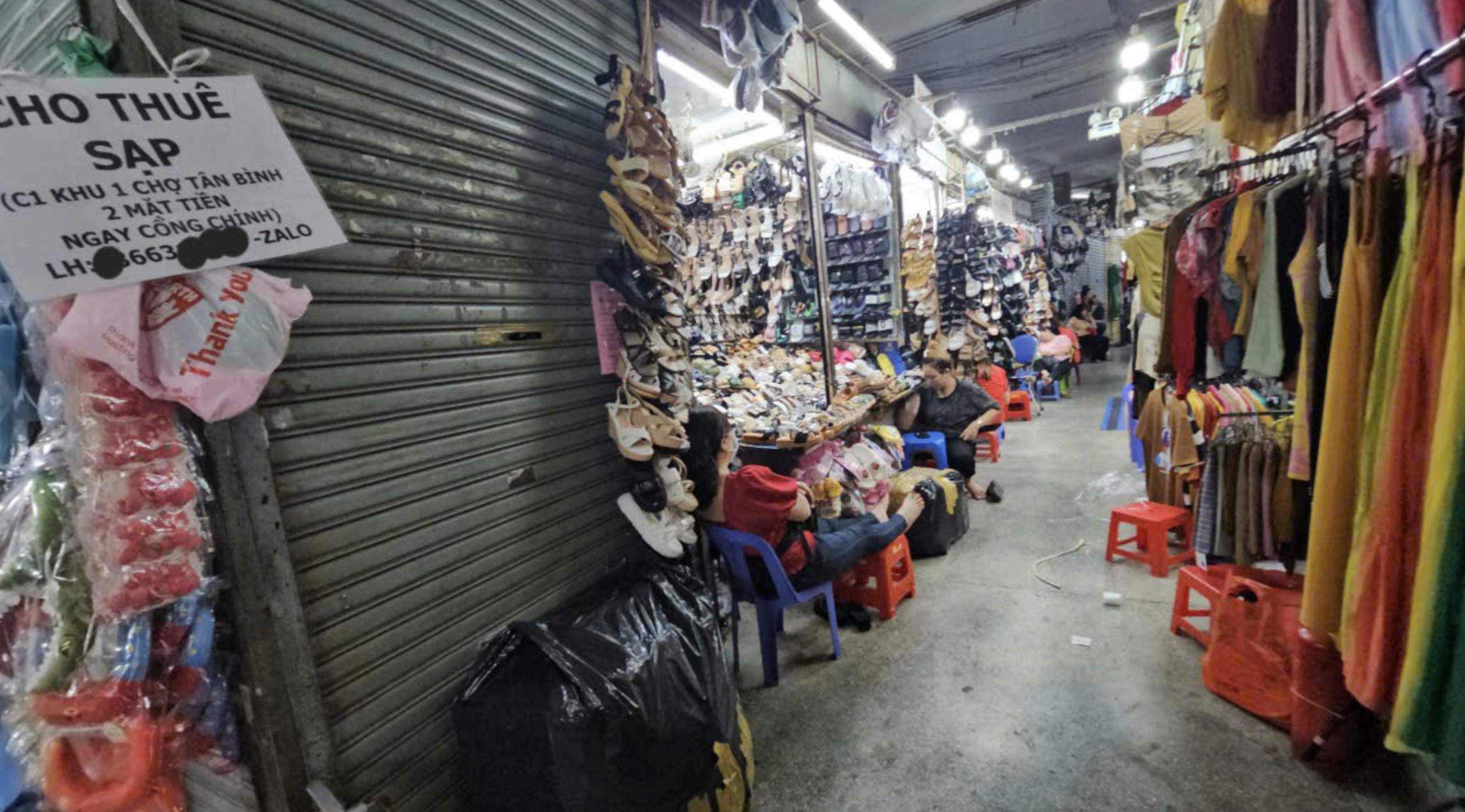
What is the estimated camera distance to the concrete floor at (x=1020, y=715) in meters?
1.98

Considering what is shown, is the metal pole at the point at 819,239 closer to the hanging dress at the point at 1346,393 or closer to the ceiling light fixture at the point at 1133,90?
the hanging dress at the point at 1346,393

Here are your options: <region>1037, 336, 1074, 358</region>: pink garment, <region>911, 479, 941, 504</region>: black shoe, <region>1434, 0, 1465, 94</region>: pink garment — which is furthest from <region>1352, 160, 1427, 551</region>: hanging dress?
<region>1037, 336, 1074, 358</region>: pink garment

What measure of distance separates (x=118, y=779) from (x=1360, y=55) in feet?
11.3

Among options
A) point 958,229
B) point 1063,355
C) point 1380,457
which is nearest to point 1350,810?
point 1380,457

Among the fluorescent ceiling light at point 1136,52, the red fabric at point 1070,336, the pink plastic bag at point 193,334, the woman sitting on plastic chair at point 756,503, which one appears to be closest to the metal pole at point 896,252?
the fluorescent ceiling light at point 1136,52

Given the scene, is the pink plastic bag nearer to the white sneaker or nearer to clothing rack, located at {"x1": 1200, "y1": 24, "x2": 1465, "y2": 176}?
the white sneaker

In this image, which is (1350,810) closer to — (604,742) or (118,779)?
(604,742)

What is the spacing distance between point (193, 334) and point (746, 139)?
16.3 ft

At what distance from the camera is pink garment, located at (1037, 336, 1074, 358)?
390 inches

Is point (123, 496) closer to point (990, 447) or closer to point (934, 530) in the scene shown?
point (934, 530)

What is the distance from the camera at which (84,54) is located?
1072mm

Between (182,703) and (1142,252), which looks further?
(1142,252)

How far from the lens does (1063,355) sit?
32.5ft

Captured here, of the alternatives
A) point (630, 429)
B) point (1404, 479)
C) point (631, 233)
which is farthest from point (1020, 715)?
point (631, 233)
